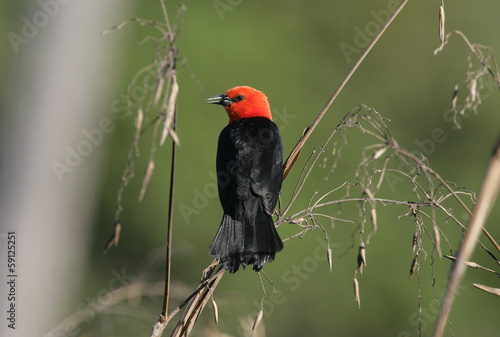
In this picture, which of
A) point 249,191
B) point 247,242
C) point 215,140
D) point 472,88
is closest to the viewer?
point 472,88

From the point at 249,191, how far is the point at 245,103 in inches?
42.9

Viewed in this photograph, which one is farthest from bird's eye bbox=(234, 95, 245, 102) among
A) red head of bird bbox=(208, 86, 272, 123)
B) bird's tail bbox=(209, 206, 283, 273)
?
bird's tail bbox=(209, 206, 283, 273)

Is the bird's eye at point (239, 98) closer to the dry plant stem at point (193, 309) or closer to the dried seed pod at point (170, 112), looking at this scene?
the dry plant stem at point (193, 309)

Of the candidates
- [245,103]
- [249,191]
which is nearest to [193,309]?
[249,191]

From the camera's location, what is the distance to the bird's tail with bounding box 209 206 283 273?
2389 mm

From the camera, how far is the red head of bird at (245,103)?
3.91 m

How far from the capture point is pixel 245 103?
3.92 meters

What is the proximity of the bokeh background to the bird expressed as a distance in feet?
6.85

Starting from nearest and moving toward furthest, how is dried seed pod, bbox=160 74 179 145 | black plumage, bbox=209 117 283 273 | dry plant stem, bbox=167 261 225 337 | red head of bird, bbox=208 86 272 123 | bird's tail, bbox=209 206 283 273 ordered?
dried seed pod, bbox=160 74 179 145 < dry plant stem, bbox=167 261 225 337 < bird's tail, bbox=209 206 283 273 < black plumage, bbox=209 117 283 273 < red head of bird, bbox=208 86 272 123

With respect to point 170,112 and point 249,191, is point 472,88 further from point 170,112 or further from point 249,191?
point 249,191

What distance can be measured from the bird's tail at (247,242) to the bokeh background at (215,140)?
7.78 ft

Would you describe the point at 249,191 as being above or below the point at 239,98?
below

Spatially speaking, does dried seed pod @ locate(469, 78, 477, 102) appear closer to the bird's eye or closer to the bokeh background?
the bird's eye

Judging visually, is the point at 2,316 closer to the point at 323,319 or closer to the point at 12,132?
the point at 12,132
